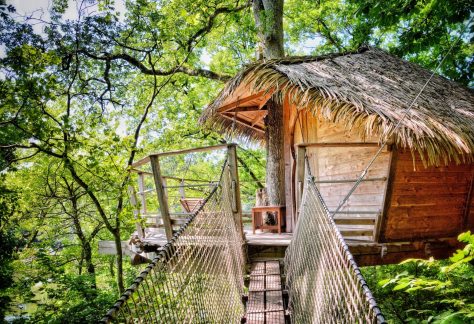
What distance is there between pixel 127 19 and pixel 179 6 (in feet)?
4.52

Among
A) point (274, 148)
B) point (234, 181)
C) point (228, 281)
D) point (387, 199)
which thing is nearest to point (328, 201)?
point (387, 199)

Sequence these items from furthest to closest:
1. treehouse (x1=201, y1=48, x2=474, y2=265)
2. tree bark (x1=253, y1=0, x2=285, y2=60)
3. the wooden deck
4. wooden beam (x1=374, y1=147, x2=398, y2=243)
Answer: tree bark (x1=253, y1=0, x2=285, y2=60) < wooden beam (x1=374, y1=147, x2=398, y2=243) < treehouse (x1=201, y1=48, x2=474, y2=265) < the wooden deck

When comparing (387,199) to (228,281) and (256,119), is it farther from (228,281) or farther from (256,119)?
(256,119)

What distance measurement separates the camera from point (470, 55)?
18.7 ft

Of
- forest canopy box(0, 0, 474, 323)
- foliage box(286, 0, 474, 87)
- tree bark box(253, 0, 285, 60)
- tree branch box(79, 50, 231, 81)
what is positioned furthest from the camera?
tree bark box(253, 0, 285, 60)

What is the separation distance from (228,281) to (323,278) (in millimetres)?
1030

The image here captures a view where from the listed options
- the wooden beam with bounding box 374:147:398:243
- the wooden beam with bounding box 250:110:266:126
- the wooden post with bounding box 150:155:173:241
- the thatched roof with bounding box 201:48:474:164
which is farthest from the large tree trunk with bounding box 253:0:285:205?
the wooden post with bounding box 150:155:173:241

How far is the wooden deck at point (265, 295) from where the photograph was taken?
2.54 metres

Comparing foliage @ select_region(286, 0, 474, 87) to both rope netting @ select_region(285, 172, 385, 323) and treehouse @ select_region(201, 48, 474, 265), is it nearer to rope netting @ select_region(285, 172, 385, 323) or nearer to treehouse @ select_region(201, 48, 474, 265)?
treehouse @ select_region(201, 48, 474, 265)

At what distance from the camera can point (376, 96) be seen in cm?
377

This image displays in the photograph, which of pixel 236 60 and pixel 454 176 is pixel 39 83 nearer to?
pixel 454 176

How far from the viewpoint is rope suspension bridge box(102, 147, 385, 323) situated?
1.20 m

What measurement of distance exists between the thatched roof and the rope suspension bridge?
135 cm

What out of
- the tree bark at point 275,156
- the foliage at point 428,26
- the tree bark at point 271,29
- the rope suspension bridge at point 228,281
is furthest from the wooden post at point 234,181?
the tree bark at point 271,29
